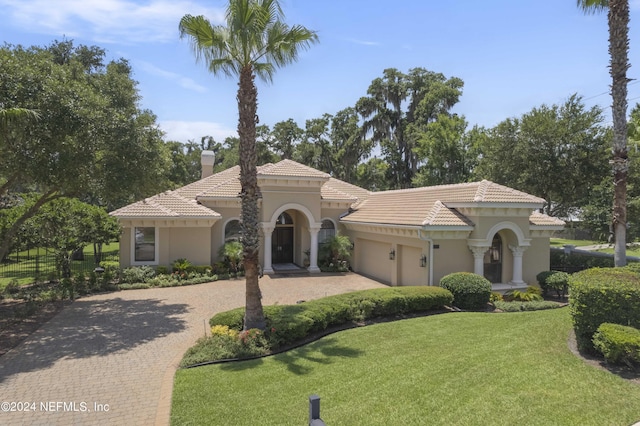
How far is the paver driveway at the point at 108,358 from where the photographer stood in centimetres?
671

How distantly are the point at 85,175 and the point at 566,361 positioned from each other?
13849mm

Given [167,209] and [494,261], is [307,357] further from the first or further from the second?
[167,209]

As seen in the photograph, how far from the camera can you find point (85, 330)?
1162 centimetres

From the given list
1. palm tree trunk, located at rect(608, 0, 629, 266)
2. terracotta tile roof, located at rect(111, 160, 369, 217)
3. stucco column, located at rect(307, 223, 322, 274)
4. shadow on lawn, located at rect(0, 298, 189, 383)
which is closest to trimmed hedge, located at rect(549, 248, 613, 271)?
palm tree trunk, located at rect(608, 0, 629, 266)

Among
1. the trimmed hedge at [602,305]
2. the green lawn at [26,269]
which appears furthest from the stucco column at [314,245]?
the trimmed hedge at [602,305]

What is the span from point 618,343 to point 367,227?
1484 centimetres

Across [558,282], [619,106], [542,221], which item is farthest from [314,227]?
[619,106]

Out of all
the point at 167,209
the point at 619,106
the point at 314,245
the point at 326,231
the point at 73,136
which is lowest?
the point at 314,245

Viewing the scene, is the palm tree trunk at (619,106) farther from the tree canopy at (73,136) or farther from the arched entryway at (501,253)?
the tree canopy at (73,136)

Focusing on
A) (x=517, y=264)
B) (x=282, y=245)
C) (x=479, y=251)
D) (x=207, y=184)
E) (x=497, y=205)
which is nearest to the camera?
(x=497, y=205)

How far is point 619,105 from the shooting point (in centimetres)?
1252

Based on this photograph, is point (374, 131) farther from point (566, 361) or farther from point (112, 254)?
point (566, 361)

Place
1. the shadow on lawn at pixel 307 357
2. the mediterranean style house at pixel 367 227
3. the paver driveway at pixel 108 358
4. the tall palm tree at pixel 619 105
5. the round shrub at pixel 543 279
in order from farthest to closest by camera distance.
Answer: the round shrub at pixel 543 279
the mediterranean style house at pixel 367 227
the tall palm tree at pixel 619 105
the shadow on lawn at pixel 307 357
the paver driveway at pixel 108 358

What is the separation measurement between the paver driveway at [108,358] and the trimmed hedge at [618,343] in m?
7.79
